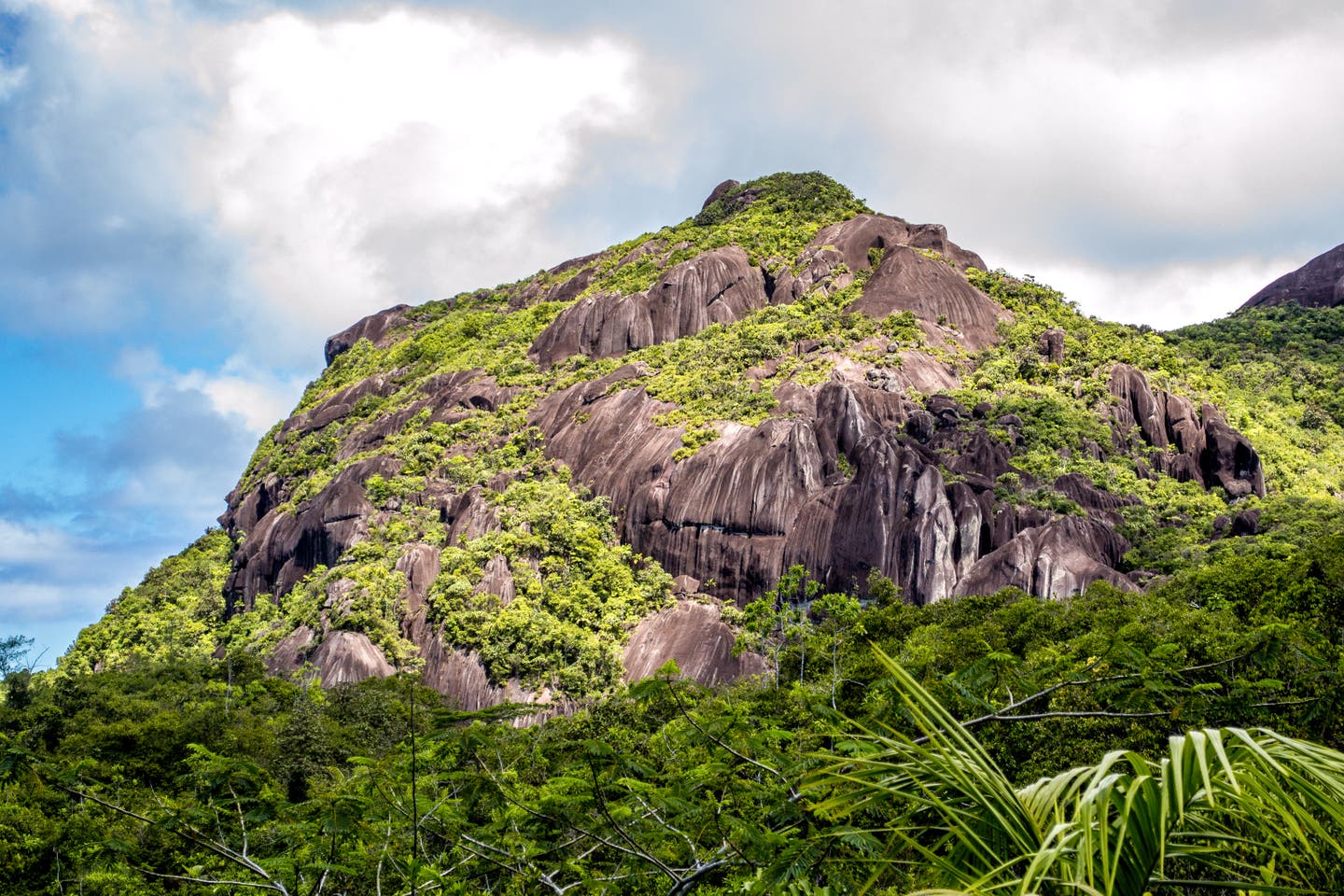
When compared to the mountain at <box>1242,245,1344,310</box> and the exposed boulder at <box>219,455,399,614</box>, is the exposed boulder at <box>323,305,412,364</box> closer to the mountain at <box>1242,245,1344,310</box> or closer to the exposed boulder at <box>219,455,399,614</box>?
the exposed boulder at <box>219,455,399,614</box>

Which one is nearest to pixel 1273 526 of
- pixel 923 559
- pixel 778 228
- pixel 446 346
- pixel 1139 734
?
pixel 923 559

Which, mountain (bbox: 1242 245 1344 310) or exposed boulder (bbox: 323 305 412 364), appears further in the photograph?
exposed boulder (bbox: 323 305 412 364)

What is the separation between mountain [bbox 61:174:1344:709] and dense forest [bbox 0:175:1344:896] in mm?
352

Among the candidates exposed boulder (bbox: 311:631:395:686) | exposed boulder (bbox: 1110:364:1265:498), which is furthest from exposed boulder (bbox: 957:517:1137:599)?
exposed boulder (bbox: 311:631:395:686)

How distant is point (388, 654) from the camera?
4062 centimetres

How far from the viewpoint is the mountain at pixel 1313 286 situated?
87062mm

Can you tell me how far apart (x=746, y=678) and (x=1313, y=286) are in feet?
277

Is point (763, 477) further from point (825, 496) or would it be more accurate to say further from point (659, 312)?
point (659, 312)

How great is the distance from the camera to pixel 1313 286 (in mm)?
89938

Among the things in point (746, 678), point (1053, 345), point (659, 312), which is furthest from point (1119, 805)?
point (659, 312)

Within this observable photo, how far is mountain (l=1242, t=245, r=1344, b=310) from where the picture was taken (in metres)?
87.1

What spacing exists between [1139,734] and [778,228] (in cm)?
7048

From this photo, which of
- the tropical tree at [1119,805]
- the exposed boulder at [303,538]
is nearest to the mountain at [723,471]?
the exposed boulder at [303,538]

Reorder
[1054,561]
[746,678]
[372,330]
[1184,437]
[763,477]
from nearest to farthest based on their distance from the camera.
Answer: [746,678] → [1054,561] → [763,477] → [1184,437] → [372,330]
